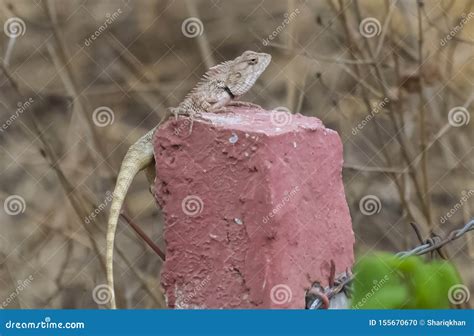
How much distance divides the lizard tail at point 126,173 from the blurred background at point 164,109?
182 cm

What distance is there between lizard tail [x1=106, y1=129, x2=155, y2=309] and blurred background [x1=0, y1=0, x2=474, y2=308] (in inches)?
71.7

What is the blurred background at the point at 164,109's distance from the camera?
19.3 ft

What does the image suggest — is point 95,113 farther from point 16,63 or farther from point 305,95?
point 305,95

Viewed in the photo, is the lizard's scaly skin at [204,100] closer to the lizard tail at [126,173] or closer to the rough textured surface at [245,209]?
the lizard tail at [126,173]

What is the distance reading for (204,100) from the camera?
13.5 ft

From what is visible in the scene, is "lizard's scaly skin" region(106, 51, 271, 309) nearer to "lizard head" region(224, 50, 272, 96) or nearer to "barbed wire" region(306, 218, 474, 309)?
"lizard head" region(224, 50, 272, 96)

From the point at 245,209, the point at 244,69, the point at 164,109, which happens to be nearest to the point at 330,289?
the point at 245,209

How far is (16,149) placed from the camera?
6172mm

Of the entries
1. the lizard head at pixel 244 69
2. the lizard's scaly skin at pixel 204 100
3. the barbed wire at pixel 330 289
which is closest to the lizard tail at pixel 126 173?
the lizard's scaly skin at pixel 204 100

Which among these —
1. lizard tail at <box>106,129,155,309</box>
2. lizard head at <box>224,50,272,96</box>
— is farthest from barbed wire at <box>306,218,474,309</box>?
lizard head at <box>224,50,272,96</box>

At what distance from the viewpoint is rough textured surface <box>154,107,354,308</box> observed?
11.2 ft

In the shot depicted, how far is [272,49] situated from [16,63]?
152 centimetres

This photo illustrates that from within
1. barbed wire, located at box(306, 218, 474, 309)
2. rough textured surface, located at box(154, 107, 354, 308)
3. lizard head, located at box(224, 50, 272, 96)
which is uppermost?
lizard head, located at box(224, 50, 272, 96)

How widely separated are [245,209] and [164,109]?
2537mm
